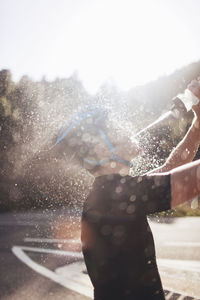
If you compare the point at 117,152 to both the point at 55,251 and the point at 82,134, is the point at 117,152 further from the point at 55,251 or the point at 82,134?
the point at 55,251

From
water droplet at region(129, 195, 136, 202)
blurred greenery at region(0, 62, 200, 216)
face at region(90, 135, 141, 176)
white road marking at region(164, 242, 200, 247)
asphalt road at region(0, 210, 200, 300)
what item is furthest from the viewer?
blurred greenery at region(0, 62, 200, 216)

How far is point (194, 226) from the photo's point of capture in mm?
10422

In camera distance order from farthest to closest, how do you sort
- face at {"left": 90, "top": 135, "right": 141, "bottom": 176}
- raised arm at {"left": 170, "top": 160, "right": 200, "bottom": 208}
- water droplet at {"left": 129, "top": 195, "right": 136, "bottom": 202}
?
1. face at {"left": 90, "top": 135, "right": 141, "bottom": 176}
2. water droplet at {"left": 129, "top": 195, "right": 136, "bottom": 202}
3. raised arm at {"left": 170, "top": 160, "right": 200, "bottom": 208}

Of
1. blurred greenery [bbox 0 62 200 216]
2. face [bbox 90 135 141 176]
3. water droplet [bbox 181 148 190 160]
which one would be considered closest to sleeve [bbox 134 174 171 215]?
face [bbox 90 135 141 176]

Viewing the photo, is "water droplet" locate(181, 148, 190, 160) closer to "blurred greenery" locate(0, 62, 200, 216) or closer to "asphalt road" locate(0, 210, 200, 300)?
"asphalt road" locate(0, 210, 200, 300)

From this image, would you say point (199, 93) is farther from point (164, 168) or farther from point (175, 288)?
point (175, 288)

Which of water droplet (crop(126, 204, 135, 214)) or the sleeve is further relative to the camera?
water droplet (crop(126, 204, 135, 214))

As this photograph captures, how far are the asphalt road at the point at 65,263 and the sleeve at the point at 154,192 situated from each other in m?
4.32

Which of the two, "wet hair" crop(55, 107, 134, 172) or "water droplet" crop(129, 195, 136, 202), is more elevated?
"wet hair" crop(55, 107, 134, 172)

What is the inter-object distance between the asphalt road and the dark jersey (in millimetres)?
3927

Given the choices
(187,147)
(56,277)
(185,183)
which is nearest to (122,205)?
(185,183)

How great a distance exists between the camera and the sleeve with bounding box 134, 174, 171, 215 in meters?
1.12

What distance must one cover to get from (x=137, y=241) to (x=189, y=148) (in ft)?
2.86

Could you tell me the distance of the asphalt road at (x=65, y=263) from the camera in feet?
17.8
